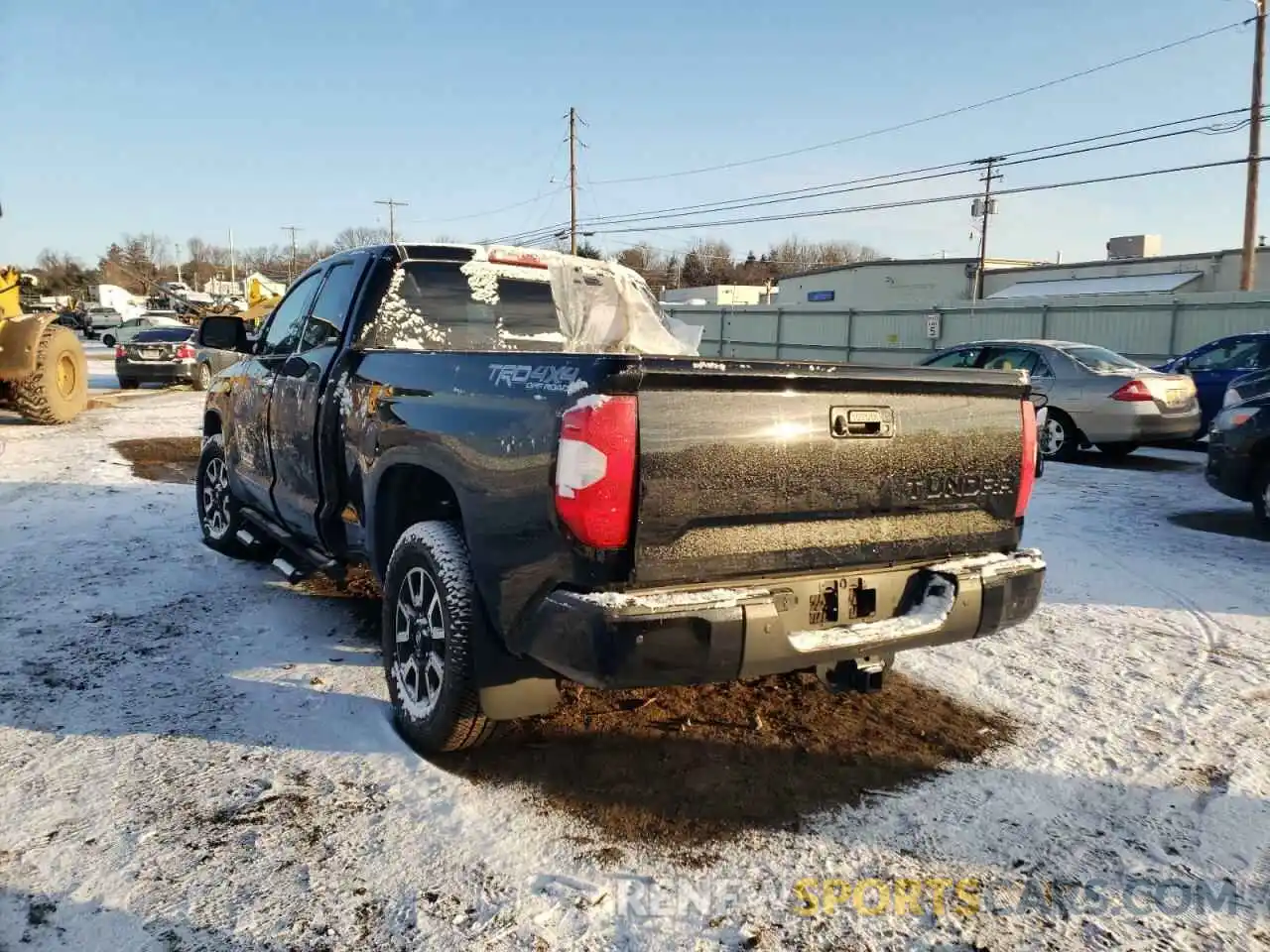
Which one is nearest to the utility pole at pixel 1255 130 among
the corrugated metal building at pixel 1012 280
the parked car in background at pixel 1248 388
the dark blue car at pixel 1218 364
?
the corrugated metal building at pixel 1012 280

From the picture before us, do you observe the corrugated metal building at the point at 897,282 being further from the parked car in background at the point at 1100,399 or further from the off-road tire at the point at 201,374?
the parked car in background at the point at 1100,399

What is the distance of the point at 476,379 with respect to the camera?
121 inches

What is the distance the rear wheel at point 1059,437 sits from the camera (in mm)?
11234

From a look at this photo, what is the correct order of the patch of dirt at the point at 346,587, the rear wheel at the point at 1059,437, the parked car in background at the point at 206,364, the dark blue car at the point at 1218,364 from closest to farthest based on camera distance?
the patch of dirt at the point at 346,587, the rear wheel at the point at 1059,437, the dark blue car at the point at 1218,364, the parked car in background at the point at 206,364

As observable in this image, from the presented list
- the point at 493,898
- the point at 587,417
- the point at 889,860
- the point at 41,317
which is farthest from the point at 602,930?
the point at 41,317

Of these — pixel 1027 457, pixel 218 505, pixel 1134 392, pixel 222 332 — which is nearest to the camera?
pixel 1027 457

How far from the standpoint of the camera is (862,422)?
2939 millimetres

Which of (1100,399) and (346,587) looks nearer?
(346,587)

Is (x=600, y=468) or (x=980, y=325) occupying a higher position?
(x=980, y=325)

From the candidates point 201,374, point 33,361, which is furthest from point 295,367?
point 201,374

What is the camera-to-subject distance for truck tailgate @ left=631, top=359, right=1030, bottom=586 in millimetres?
2580

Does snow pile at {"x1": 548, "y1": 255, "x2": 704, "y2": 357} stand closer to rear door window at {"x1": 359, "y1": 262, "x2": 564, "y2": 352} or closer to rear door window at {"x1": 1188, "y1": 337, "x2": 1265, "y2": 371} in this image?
rear door window at {"x1": 359, "y1": 262, "x2": 564, "y2": 352}

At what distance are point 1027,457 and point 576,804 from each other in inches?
82.5

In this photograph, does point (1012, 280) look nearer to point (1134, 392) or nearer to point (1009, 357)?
point (1009, 357)
